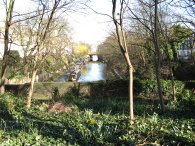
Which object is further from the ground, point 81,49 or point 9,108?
point 81,49

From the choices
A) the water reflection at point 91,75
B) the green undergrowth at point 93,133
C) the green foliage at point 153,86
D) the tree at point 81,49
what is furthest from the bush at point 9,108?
the tree at point 81,49

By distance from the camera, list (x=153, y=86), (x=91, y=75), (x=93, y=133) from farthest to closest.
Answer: (x=91, y=75) → (x=153, y=86) → (x=93, y=133)

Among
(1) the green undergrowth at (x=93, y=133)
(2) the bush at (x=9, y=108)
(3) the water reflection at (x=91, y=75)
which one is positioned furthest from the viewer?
(3) the water reflection at (x=91, y=75)

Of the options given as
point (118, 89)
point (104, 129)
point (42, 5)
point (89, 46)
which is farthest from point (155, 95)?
point (89, 46)

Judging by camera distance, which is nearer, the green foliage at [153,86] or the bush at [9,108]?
the bush at [9,108]

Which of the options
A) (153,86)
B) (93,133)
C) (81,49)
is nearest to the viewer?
(93,133)

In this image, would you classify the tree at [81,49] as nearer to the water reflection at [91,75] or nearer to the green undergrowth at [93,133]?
the water reflection at [91,75]

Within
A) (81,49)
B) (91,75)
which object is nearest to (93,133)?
(91,75)

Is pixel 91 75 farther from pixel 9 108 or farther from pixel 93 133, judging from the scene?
pixel 93 133

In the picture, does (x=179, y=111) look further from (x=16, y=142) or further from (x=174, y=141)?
(x=16, y=142)

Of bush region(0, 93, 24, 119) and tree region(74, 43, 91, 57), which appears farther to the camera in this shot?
tree region(74, 43, 91, 57)

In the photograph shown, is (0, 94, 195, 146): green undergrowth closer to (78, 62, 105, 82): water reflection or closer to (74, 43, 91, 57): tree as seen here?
(78, 62, 105, 82): water reflection

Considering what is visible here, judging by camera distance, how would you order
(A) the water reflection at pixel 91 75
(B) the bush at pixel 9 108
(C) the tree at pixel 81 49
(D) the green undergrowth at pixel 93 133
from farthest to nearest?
(C) the tree at pixel 81 49 < (A) the water reflection at pixel 91 75 < (B) the bush at pixel 9 108 < (D) the green undergrowth at pixel 93 133

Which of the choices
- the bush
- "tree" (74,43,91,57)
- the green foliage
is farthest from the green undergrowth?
"tree" (74,43,91,57)
